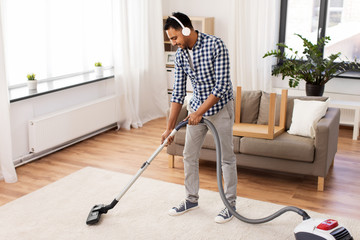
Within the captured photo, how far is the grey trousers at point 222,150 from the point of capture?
302 centimetres

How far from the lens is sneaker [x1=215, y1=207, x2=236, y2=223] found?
3145 millimetres

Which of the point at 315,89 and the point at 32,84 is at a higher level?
the point at 32,84

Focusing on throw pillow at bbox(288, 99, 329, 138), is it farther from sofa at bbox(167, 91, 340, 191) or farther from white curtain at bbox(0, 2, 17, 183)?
white curtain at bbox(0, 2, 17, 183)

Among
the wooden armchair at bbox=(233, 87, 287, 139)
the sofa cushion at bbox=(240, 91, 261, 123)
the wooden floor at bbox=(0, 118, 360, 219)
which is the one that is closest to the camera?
the wooden floor at bbox=(0, 118, 360, 219)

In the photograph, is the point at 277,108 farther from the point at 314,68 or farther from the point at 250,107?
the point at 314,68

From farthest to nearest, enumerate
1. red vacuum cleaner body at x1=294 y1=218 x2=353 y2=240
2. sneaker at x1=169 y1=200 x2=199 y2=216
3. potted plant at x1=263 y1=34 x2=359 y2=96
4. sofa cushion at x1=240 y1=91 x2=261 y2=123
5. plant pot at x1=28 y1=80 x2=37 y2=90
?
potted plant at x1=263 y1=34 x2=359 y2=96
plant pot at x1=28 y1=80 x2=37 y2=90
sofa cushion at x1=240 y1=91 x2=261 y2=123
sneaker at x1=169 y1=200 x2=199 y2=216
red vacuum cleaner body at x1=294 y1=218 x2=353 y2=240

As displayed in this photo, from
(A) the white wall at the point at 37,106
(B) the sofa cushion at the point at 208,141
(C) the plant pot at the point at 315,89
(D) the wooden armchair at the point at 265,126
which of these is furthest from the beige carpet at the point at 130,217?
(C) the plant pot at the point at 315,89

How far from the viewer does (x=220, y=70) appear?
2.86m

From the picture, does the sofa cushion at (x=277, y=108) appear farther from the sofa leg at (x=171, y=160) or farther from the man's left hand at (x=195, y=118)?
the man's left hand at (x=195, y=118)

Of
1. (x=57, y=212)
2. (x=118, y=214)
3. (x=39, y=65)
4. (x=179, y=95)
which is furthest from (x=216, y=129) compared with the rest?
(x=39, y=65)

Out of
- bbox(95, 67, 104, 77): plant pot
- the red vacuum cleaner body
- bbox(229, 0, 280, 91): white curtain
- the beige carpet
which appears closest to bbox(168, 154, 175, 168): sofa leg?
the beige carpet

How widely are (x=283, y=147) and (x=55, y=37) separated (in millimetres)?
2508

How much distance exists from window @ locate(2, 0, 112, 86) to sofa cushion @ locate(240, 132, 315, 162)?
207 centimetres

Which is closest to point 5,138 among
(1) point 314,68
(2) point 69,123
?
(2) point 69,123
